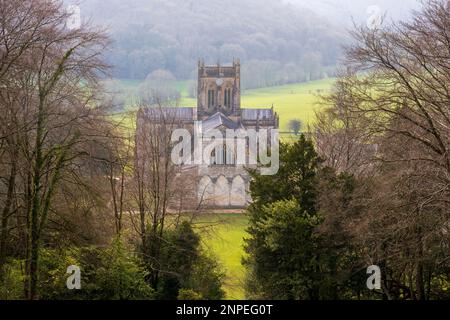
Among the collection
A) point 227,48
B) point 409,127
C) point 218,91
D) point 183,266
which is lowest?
point 183,266

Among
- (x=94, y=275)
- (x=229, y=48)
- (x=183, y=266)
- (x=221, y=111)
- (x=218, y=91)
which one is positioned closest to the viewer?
(x=94, y=275)

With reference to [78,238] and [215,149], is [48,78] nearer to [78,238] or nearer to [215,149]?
[78,238]

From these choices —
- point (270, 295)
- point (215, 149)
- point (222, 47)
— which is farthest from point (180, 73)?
point (270, 295)

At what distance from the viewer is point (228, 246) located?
43.2 meters

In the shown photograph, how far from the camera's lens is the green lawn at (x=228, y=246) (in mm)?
28578

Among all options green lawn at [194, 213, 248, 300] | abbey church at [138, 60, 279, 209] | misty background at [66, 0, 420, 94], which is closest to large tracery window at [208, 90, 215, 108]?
abbey church at [138, 60, 279, 209]

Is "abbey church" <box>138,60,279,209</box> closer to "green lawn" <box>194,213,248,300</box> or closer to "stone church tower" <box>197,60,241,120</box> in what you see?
"stone church tower" <box>197,60,241,120</box>

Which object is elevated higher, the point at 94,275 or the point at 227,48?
the point at 227,48

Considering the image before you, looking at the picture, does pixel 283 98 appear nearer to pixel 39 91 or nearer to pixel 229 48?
pixel 229 48

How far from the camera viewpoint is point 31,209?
50.2 feet

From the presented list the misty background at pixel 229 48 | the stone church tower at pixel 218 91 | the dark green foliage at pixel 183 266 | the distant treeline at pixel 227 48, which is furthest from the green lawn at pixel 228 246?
the distant treeline at pixel 227 48

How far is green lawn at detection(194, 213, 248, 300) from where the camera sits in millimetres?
28578

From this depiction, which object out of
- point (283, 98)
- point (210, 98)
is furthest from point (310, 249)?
point (283, 98)

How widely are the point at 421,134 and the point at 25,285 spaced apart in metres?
10.9
